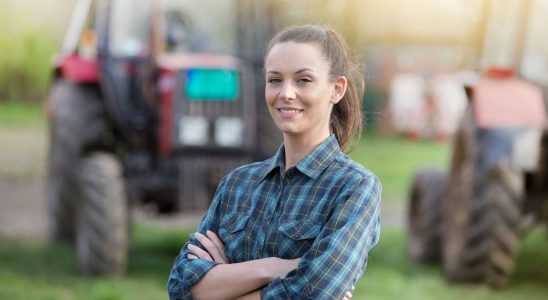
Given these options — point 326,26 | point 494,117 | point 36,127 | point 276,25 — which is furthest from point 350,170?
point 36,127

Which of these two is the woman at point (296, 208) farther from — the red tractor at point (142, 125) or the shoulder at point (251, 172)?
the red tractor at point (142, 125)

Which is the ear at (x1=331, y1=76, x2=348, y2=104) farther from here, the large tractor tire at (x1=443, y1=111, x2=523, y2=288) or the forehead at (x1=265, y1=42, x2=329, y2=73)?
the large tractor tire at (x1=443, y1=111, x2=523, y2=288)

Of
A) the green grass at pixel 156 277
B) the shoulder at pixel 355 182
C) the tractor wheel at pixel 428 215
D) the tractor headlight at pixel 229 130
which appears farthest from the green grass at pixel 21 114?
the shoulder at pixel 355 182

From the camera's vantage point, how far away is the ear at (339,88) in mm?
2925

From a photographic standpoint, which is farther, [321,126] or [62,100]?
[62,100]

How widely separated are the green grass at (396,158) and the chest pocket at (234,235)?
1185 cm

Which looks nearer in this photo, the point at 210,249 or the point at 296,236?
the point at 296,236

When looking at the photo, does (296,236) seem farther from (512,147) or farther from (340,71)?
(512,147)

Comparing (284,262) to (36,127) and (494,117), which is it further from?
(36,127)

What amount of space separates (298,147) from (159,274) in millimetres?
5479

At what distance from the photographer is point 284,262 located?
2.78 meters

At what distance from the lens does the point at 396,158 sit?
808 inches

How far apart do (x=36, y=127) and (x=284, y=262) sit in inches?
875

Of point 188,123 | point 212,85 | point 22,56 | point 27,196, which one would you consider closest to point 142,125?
point 188,123
